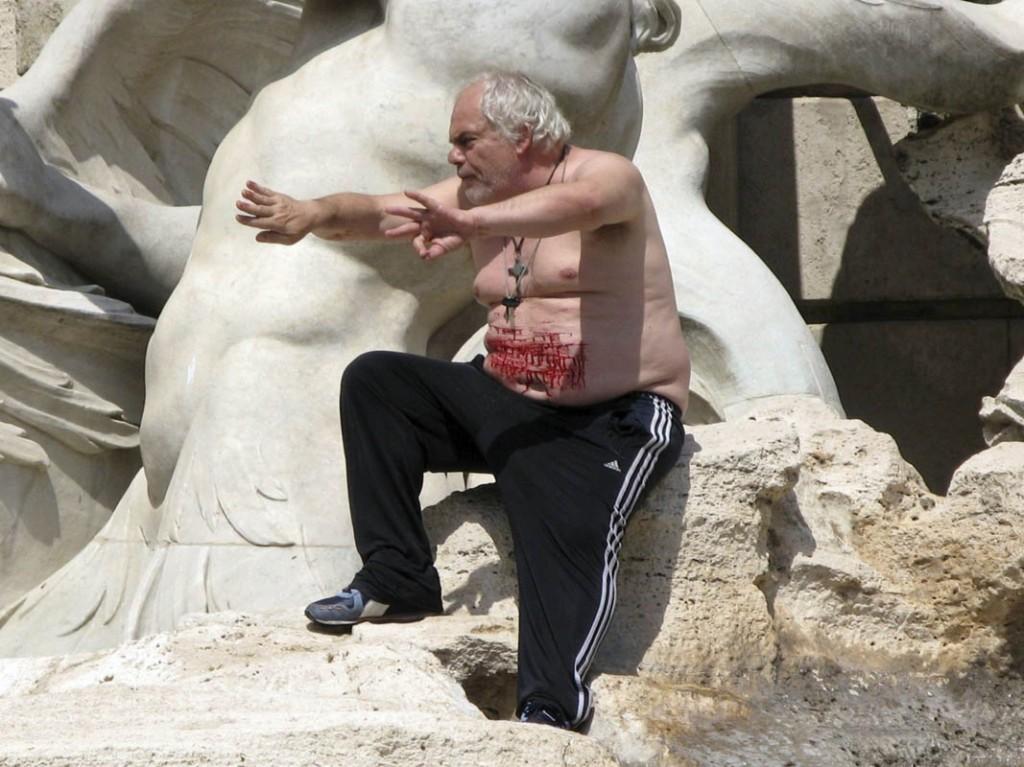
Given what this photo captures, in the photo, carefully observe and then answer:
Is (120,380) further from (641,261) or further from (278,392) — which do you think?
(641,261)

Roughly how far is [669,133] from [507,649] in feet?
6.51

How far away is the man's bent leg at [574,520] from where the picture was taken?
333cm

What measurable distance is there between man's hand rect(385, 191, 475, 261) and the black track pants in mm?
313

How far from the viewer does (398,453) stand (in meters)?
3.60

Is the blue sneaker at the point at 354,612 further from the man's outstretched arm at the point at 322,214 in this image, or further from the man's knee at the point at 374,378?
the man's outstretched arm at the point at 322,214

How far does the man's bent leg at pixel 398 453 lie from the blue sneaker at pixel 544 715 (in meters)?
0.34

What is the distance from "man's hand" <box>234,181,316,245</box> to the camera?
353 cm

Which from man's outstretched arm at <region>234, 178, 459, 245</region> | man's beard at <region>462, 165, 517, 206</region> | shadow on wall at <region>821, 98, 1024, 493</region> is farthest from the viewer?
shadow on wall at <region>821, 98, 1024, 493</region>

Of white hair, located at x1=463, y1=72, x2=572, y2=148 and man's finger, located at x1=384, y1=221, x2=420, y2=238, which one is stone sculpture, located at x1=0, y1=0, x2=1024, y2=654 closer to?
white hair, located at x1=463, y1=72, x2=572, y2=148

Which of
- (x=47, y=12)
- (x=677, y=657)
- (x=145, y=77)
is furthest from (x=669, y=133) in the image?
(x=677, y=657)

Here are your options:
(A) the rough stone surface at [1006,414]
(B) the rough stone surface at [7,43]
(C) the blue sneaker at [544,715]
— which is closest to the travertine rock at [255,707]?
(C) the blue sneaker at [544,715]

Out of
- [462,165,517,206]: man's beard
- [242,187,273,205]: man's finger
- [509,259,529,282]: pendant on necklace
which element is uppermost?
[462,165,517,206]: man's beard

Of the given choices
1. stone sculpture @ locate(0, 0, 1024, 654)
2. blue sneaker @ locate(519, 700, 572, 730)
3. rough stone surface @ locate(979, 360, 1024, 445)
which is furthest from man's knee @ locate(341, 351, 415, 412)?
rough stone surface @ locate(979, 360, 1024, 445)

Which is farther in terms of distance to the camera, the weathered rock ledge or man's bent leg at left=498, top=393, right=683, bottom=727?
man's bent leg at left=498, top=393, right=683, bottom=727
